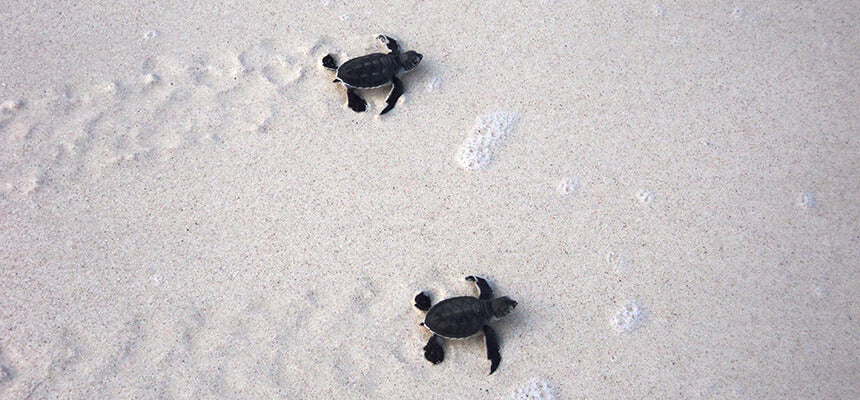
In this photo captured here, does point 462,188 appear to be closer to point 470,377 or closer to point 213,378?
point 470,377

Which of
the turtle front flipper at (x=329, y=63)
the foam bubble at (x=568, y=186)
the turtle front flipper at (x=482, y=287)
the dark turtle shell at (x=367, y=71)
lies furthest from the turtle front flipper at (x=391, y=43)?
the turtle front flipper at (x=482, y=287)

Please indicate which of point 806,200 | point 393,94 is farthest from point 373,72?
point 806,200

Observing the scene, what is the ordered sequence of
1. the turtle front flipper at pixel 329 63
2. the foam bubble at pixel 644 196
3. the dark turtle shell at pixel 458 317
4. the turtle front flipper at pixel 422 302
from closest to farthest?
the dark turtle shell at pixel 458 317 → the turtle front flipper at pixel 422 302 → the foam bubble at pixel 644 196 → the turtle front flipper at pixel 329 63

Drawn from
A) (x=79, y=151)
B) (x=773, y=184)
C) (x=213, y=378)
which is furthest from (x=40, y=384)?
(x=773, y=184)

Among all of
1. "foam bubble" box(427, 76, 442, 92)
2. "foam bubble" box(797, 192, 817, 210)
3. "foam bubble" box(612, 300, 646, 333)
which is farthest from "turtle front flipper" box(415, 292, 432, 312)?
"foam bubble" box(797, 192, 817, 210)

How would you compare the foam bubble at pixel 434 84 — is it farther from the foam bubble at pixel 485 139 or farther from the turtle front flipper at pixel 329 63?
the turtle front flipper at pixel 329 63

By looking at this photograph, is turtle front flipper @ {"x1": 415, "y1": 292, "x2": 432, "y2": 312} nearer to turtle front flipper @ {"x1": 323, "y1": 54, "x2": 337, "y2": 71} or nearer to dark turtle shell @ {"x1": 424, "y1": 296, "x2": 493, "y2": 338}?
dark turtle shell @ {"x1": 424, "y1": 296, "x2": 493, "y2": 338}
